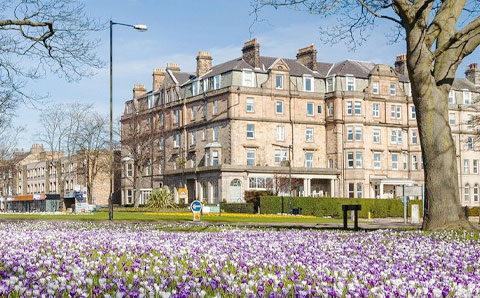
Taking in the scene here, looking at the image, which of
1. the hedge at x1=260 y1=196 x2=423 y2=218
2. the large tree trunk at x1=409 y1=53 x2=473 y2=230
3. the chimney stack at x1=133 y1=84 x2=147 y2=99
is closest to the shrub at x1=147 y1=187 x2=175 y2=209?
the hedge at x1=260 y1=196 x2=423 y2=218

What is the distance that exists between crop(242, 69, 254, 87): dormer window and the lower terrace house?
0.38 feet

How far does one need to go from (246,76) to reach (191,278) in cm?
6915

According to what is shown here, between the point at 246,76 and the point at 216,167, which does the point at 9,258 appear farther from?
the point at 246,76

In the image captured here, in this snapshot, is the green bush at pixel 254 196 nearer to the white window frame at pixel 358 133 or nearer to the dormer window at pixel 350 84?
the white window frame at pixel 358 133

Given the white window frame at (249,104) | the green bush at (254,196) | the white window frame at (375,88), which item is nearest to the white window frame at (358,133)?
the white window frame at (375,88)

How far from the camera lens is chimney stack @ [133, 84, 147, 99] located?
97312 mm

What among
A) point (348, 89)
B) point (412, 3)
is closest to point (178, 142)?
point (348, 89)

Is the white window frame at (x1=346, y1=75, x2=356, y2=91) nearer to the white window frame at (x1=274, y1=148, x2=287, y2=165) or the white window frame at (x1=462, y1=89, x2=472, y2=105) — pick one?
the white window frame at (x1=274, y1=148, x2=287, y2=165)

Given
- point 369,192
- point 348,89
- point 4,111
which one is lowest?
point 369,192

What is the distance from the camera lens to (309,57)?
82.2m

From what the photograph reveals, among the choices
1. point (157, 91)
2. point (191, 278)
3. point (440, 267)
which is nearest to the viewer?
point (191, 278)

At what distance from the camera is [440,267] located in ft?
29.4

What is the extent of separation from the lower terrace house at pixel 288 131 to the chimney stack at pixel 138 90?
1143cm

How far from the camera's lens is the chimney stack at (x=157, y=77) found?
305 feet
